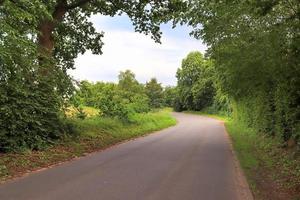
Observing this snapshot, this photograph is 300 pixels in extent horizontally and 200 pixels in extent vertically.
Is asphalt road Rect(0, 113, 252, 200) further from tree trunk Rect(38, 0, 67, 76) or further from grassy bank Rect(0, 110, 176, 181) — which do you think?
tree trunk Rect(38, 0, 67, 76)

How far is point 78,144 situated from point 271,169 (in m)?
8.50

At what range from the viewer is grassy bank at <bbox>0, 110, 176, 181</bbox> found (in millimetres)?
14391

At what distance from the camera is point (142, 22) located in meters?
26.3

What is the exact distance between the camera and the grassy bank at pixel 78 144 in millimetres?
14391

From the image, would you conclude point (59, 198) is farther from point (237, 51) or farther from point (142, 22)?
point (142, 22)

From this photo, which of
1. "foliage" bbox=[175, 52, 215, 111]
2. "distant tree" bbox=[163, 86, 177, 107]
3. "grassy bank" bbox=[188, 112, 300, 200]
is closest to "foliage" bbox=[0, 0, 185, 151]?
"grassy bank" bbox=[188, 112, 300, 200]

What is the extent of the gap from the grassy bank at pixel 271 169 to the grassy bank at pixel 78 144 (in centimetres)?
652

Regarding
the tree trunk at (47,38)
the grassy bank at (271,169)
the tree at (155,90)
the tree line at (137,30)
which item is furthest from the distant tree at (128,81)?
the grassy bank at (271,169)

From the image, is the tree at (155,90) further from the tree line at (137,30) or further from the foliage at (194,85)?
the tree line at (137,30)

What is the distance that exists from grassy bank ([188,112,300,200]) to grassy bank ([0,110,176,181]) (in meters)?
6.52

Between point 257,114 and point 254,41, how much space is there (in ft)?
36.7

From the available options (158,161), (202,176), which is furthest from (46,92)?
(202,176)

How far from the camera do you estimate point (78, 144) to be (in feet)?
66.8

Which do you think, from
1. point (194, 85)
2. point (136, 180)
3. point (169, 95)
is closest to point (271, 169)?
point (136, 180)
